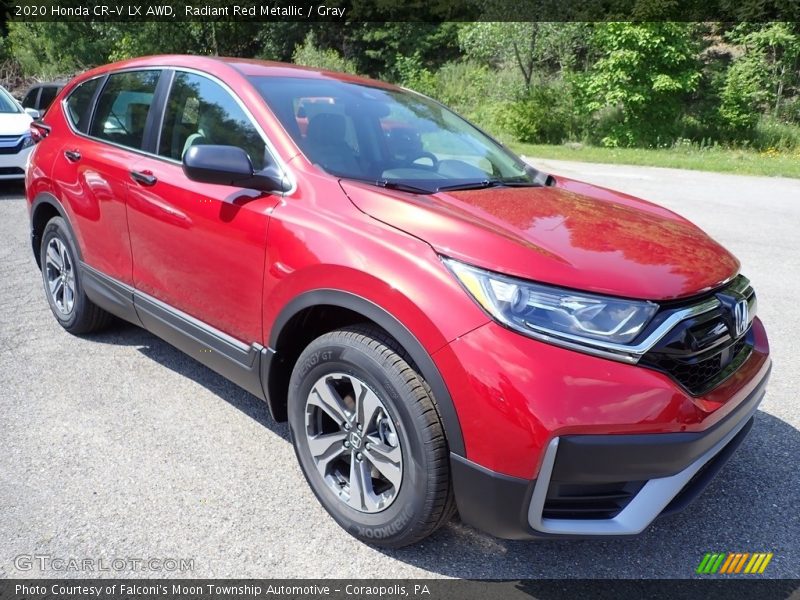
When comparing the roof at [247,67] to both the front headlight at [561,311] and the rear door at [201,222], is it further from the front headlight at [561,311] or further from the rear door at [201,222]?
the front headlight at [561,311]

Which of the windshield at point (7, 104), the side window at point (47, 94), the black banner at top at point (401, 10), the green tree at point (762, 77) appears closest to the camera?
the windshield at point (7, 104)

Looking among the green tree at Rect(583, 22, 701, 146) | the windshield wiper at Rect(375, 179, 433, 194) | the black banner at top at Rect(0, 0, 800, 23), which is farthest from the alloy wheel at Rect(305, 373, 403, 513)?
the black banner at top at Rect(0, 0, 800, 23)

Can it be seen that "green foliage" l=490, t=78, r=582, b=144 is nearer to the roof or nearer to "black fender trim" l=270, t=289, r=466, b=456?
the roof

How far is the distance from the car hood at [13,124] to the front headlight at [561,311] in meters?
9.70

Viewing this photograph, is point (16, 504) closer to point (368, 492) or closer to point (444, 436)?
point (368, 492)

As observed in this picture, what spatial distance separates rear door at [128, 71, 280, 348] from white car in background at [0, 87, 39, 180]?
730 cm

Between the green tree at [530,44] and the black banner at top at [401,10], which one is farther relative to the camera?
the green tree at [530,44]

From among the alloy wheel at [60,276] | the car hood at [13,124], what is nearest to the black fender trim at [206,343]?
the alloy wheel at [60,276]

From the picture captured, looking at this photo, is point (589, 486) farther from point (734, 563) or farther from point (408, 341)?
point (734, 563)

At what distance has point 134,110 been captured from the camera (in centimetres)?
361

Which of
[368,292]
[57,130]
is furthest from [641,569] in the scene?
[57,130]

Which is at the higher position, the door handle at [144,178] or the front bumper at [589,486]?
the door handle at [144,178]

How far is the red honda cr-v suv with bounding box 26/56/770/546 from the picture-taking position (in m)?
1.92

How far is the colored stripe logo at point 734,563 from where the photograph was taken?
2332 mm
